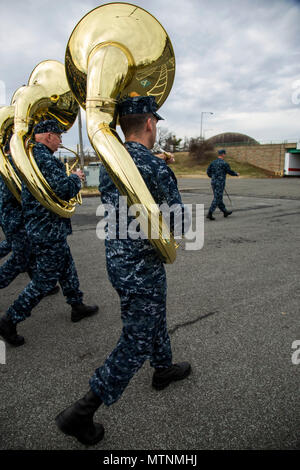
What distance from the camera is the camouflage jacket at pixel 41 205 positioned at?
2.54 m

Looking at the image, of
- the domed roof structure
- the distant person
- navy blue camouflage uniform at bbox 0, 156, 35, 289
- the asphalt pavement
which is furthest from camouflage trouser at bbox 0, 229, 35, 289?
the domed roof structure

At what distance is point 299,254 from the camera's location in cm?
518

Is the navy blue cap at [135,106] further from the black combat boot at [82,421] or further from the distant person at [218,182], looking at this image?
the distant person at [218,182]

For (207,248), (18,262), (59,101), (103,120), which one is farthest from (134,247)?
(207,248)

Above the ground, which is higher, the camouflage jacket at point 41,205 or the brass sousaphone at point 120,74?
the brass sousaphone at point 120,74

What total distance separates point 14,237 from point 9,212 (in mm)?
273

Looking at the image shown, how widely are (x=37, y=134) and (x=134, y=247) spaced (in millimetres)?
1633

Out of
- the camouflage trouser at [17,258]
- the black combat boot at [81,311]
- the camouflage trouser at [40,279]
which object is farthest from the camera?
the camouflage trouser at [17,258]

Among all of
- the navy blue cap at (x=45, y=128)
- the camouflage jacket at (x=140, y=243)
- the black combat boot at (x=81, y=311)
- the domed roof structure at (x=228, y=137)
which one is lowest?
the black combat boot at (x=81, y=311)

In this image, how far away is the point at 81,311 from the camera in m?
3.02

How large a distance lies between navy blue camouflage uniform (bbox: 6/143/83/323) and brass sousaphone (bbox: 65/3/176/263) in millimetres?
787

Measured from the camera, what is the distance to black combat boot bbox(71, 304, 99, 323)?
9.82 ft

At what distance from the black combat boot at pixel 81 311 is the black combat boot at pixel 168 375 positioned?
1.17 m

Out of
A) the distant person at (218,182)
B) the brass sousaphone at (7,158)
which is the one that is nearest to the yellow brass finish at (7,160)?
the brass sousaphone at (7,158)
